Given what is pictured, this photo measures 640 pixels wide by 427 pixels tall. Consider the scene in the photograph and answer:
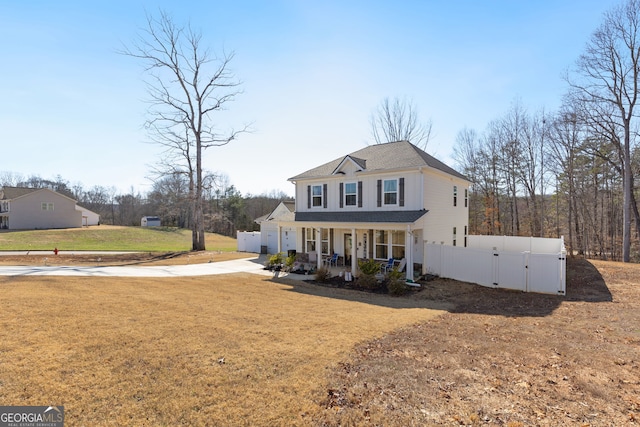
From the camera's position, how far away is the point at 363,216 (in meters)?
17.0

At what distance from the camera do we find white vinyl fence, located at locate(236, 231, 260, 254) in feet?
91.6

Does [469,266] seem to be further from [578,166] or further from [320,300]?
[578,166]

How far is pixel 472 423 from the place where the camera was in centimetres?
375

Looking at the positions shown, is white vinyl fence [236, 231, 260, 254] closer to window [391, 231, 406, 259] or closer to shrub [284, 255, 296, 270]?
shrub [284, 255, 296, 270]

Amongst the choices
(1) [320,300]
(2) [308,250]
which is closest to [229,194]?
(2) [308,250]

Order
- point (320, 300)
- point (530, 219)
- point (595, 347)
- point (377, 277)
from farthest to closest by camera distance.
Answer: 1. point (530, 219)
2. point (377, 277)
3. point (320, 300)
4. point (595, 347)

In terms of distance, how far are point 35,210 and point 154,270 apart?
135ft

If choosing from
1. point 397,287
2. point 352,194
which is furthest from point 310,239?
point 397,287

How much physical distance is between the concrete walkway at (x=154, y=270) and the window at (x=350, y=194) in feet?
19.6

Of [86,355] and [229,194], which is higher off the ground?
[229,194]

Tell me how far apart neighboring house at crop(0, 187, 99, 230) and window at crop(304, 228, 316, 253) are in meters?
44.4

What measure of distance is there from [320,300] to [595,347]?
305 inches

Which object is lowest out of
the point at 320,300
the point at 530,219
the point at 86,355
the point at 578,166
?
the point at 320,300

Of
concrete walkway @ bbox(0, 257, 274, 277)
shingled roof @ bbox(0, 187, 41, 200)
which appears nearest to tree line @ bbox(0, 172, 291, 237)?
shingled roof @ bbox(0, 187, 41, 200)
